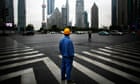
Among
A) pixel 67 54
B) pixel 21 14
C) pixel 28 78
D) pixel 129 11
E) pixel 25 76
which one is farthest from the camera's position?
pixel 21 14

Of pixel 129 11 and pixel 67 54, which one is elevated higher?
pixel 129 11

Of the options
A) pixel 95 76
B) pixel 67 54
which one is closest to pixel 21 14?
pixel 95 76

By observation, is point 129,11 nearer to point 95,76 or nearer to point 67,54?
point 95,76

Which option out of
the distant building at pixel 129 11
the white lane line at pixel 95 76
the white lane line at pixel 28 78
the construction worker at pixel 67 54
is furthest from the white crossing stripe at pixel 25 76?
the distant building at pixel 129 11

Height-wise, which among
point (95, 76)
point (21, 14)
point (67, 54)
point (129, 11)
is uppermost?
point (21, 14)

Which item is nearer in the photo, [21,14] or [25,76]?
[25,76]

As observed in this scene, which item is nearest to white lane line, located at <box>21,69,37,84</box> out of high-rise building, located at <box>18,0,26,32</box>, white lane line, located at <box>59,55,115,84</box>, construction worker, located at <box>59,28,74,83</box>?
construction worker, located at <box>59,28,74,83</box>

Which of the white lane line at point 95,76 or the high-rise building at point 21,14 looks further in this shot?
the high-rise building at point 21,14

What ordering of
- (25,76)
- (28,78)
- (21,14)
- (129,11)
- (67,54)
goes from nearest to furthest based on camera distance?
1. (67,54)
2. (28,78)
3. (25,76)
4. (129,11)
5. (21,14)

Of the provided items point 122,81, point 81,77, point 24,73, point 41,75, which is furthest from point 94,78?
point 24,73

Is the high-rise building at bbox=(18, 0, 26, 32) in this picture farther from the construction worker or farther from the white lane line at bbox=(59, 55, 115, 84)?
the construction worker

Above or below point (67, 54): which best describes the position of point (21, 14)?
above

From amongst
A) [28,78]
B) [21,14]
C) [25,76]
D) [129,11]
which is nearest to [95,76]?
[28,78]

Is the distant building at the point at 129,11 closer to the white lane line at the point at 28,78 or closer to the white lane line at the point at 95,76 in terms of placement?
the white lane line at the point at 95,76
